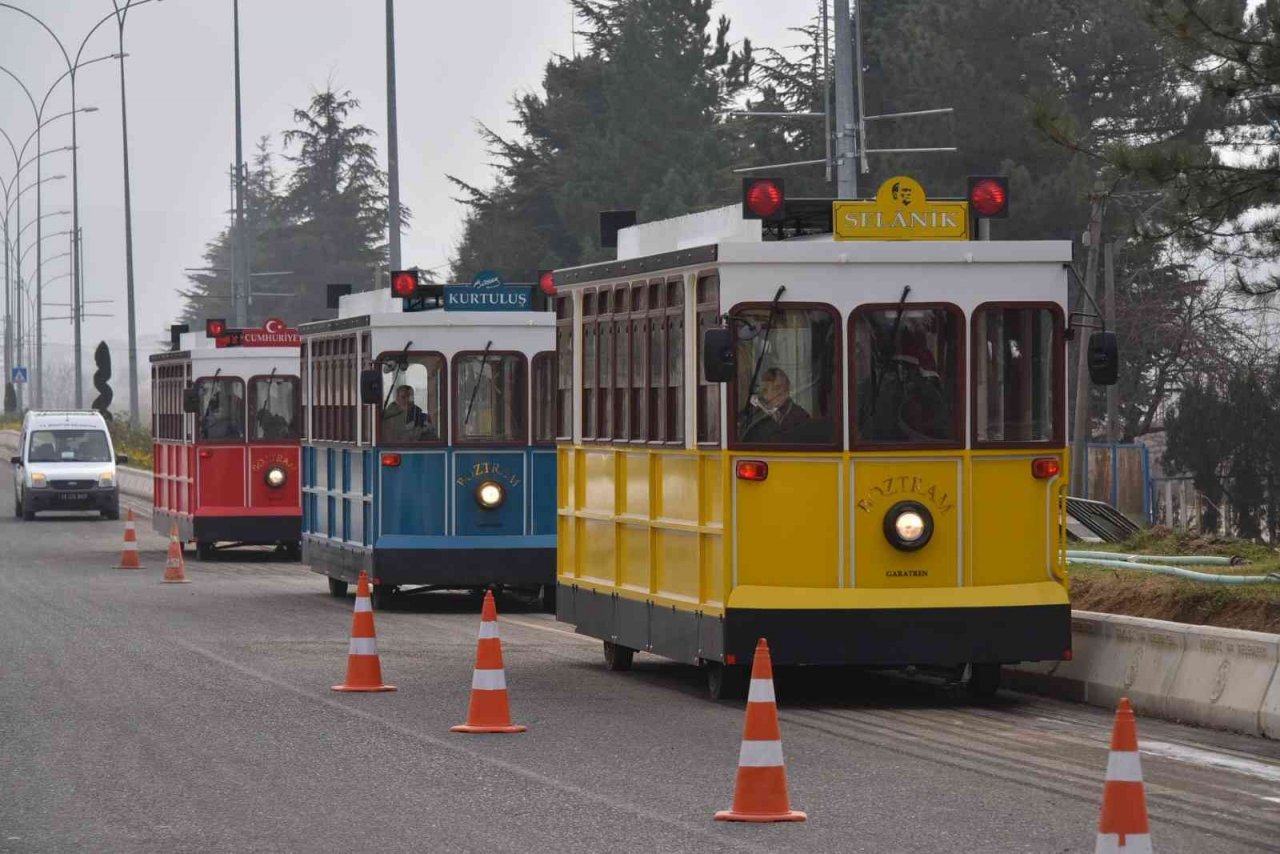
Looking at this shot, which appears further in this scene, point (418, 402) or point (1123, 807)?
point (418, 402)

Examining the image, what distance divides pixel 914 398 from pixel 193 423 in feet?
66.1

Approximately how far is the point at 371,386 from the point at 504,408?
4.40 ft

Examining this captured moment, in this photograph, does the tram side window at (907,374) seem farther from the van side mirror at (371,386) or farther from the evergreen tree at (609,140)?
the evergreen tree at (609,140)

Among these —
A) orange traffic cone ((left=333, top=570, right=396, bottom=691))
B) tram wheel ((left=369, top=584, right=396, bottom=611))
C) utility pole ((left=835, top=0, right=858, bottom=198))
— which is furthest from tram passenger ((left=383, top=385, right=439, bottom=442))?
orange traffic cone ((left=333, top=570, right=396, bottom=691))

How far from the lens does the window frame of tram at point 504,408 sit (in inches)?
923

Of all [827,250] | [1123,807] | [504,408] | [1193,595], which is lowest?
[1123,807]

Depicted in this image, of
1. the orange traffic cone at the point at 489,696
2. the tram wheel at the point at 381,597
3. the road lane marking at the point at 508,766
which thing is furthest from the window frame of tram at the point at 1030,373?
the tram wheel at the point at 381,597

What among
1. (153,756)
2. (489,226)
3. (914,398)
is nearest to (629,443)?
(914,398)

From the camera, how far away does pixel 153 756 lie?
12.4 m

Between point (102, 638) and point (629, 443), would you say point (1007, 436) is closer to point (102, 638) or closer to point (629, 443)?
point (629, 443)

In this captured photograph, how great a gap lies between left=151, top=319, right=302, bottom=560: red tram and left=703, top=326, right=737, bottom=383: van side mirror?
19.2 m

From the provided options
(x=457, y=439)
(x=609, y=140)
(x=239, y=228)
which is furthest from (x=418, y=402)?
(x=609, y=140)

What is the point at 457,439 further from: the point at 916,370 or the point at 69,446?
the point at 69,446

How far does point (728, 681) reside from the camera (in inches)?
586
